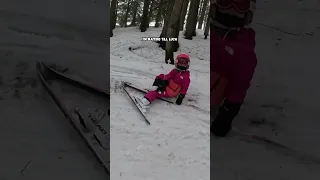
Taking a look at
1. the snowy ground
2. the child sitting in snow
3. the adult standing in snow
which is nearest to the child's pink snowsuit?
the child sitting in snow

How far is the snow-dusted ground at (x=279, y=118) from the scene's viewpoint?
9.63 feet

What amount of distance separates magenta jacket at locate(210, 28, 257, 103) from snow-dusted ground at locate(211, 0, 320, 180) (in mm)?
427

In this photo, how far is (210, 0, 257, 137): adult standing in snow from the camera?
3484 millimetres

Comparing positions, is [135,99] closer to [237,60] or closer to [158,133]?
[158,133]

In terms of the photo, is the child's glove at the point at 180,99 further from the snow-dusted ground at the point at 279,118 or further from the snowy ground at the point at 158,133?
the snow-dusted ground at the point at 279,118

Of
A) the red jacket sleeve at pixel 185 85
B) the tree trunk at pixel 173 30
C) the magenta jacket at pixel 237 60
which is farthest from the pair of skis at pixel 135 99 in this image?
the tree trunk at pixel 173 30

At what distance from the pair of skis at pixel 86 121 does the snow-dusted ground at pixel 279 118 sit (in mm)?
1082

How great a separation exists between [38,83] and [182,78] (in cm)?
188

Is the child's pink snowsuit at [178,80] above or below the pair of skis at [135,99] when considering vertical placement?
above

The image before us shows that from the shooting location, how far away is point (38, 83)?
3.83 meters

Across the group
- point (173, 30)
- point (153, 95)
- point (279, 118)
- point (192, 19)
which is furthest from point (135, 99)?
point (192, 19)

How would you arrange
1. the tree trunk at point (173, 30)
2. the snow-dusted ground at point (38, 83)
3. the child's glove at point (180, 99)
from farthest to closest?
1. the tree trunk at point (173, 30)
2. the child's glove at point (180, 99)
3. the snow-dusted ground at point (38, 83)

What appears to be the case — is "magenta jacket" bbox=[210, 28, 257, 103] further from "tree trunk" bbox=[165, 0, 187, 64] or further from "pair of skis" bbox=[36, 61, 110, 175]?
"tree trunk" bbox=[165, 0, 187, 64]

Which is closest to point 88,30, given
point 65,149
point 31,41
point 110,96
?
point 31,41
